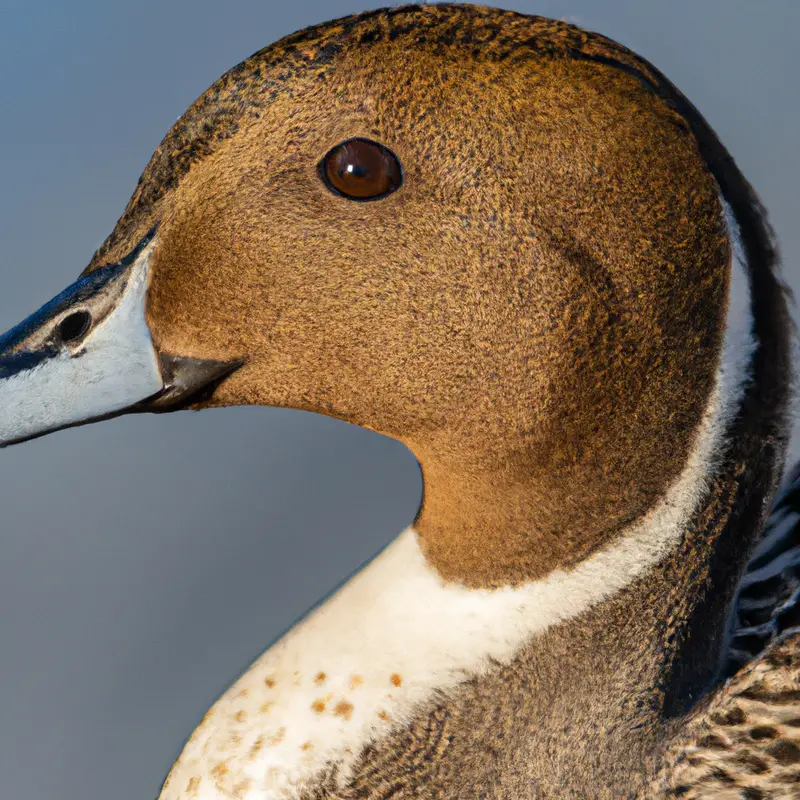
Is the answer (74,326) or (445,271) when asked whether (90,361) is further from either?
Result: (445,271)

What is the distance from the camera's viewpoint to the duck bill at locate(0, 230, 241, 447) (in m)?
1.03

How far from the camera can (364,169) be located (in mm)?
915

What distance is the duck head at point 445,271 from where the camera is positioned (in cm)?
91

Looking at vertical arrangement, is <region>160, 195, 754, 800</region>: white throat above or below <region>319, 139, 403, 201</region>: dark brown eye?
below

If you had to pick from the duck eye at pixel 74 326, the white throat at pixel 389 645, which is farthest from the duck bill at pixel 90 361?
the white throat at pixel 389 645

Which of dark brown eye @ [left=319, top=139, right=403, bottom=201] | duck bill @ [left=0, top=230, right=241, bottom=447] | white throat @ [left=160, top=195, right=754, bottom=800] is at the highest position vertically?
dark brown eye @ [left=319, top=139, right=403, bottom=201]

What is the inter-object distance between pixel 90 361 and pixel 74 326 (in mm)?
37

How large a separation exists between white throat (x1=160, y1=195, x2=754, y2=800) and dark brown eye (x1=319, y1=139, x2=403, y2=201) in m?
0.31

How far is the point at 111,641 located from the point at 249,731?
104 centimetres

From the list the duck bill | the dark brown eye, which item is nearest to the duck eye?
the duck bill

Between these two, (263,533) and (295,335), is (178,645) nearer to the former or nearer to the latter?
(263,533)

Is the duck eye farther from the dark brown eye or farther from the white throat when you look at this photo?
the white throat

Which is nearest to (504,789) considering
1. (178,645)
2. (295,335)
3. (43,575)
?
(295,335)

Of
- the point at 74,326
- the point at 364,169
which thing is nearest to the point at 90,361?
the point at 74,326
